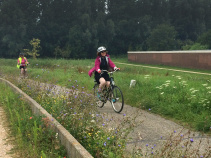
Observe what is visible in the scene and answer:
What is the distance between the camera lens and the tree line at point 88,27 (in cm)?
5372

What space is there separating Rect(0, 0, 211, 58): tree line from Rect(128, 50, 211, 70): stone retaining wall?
14.7m

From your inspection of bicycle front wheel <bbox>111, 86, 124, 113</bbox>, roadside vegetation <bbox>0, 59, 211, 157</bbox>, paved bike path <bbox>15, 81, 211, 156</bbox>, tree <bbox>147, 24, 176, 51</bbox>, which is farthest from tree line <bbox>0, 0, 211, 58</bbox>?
paved bike path <bbox>15, 81, 211, 156</bbox>

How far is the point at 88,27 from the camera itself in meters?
56.9

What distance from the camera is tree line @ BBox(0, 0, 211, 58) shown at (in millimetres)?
53719

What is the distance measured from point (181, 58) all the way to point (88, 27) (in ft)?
102

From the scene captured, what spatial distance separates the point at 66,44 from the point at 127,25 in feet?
51.5

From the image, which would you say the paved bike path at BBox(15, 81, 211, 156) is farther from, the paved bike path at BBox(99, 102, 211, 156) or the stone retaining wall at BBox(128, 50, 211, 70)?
the stone retaining wall at BBox(128, 50, 211, 70)

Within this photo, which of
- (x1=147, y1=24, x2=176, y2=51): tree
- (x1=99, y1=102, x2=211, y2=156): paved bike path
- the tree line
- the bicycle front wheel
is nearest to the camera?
(x1=99, y1=102, x2=211, y2=156): paved bike path

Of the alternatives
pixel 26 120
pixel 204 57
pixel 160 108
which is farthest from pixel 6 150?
pixel 204 57

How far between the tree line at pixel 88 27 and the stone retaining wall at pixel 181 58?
14709 millimetres

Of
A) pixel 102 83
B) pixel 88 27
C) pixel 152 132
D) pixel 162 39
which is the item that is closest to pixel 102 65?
pixel 102 83

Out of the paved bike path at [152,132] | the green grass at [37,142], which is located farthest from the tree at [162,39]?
the green grass at [37,142]

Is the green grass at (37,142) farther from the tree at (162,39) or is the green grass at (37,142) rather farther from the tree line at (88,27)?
the tree at (162,39)

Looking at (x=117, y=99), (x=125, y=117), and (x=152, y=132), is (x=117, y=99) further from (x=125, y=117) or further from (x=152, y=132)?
(x=152, y=132)
